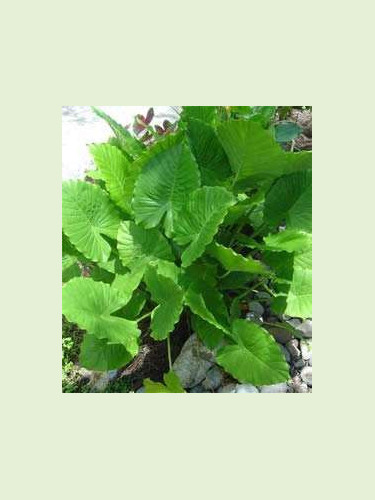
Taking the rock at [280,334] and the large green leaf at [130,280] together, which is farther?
the rock at [280,334]

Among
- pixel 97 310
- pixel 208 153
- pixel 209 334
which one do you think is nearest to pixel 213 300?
pixel 209 334

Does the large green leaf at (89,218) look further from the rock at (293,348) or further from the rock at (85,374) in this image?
the rock at (293,348)

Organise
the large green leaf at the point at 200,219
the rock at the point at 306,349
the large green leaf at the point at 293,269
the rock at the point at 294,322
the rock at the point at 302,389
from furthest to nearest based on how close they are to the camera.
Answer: the rock at the point at 294,322 → the rock at the point at 306,349 → the rock at the point at 302,389 → the large green leaf at the point at 293,269 → the large green leaf at the point at 200,219

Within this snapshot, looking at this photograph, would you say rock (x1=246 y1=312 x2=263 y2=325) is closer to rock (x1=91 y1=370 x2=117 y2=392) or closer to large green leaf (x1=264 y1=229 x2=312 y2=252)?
large green leaf (x1=264 y1=229 x2=312 y2=252)

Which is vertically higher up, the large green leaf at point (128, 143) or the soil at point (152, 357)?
the large green leaf at point (128, 143)

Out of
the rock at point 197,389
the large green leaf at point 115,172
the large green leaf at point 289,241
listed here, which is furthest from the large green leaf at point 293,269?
the large green leaf at point 115,172

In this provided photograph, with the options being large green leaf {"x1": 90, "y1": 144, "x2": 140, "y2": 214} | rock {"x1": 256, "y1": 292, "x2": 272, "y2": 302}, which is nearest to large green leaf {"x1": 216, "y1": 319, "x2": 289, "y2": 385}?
rock {"x1": 256, "y1": 292, "x2": 272, "y2": 302}

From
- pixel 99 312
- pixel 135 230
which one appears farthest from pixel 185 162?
pixel 99 312

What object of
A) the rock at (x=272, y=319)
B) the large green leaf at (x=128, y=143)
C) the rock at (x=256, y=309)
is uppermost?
the large green leaf at (x=128, y=143)
